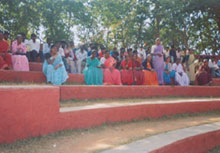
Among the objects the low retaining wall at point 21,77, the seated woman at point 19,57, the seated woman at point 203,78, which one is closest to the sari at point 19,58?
the seated woman at point 19,57

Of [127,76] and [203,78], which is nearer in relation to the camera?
[127,76]

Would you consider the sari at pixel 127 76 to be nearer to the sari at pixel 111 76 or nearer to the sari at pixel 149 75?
the sari at pixel 111 76

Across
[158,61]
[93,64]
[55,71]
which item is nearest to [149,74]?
[158,61]

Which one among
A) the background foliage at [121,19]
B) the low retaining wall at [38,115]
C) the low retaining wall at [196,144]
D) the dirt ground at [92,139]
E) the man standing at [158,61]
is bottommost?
the low retaining wall at [196,144]

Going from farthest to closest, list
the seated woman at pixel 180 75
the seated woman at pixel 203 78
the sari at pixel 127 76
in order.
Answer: the seated woman at pixel 203 78
the seated woman at pixel 180 75
the sari at pixel 127 76

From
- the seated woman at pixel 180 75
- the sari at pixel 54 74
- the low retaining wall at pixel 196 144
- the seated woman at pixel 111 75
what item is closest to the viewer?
the low retaining wall at pixel 196 144

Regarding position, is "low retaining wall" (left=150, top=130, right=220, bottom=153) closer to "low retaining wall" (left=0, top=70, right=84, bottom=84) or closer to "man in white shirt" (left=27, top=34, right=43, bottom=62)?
"low retaining wall" (left=0, top=70, right=84, bottom=84)

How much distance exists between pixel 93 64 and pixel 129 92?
1.63 metres

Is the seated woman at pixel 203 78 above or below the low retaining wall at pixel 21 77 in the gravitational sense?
below

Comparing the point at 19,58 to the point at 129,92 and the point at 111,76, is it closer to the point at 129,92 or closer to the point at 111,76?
the point at 111,76

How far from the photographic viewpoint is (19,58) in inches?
284

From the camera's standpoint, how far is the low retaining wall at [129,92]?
598cm

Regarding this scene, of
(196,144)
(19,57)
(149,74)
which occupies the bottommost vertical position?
(196,144)

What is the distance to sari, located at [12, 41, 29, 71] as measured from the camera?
718 cm
